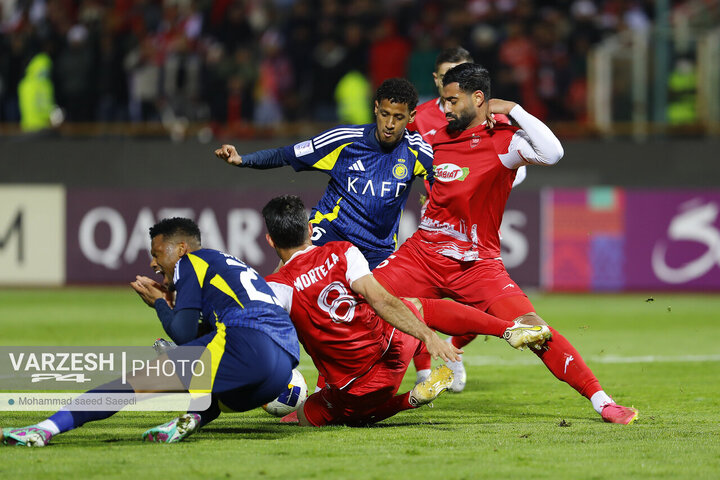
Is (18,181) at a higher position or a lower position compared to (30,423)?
higher

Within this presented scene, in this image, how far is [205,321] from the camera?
236 inches

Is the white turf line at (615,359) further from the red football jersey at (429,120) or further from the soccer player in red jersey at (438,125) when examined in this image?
the red football jersey at (429,120)

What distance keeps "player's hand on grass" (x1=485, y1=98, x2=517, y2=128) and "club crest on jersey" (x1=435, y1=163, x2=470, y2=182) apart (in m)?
0.36

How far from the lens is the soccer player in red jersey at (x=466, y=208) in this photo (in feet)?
23.7

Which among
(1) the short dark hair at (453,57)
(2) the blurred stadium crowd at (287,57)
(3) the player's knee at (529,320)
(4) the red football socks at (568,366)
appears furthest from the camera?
(2) the blurred stadium crowd at (287,57)

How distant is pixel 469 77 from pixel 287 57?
1109 centimetres

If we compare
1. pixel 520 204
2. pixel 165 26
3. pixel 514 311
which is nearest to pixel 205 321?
pixel 514 311

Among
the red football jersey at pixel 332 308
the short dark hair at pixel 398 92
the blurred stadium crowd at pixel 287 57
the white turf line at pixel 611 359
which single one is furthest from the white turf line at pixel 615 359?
the blurred stadium crowd at pixel 287 57

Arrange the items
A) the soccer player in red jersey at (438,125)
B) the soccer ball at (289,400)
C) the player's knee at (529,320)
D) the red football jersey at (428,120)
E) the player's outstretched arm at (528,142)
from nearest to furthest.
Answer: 1. the player's knee at (529,320)
2. the player's outstretched arm at (528,142)
3. the soccer ball at (289,400)
4. the soccer player in red jersey at (438,125)
5. the red football jersey at (428,120)

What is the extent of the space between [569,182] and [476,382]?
9275 millimetres

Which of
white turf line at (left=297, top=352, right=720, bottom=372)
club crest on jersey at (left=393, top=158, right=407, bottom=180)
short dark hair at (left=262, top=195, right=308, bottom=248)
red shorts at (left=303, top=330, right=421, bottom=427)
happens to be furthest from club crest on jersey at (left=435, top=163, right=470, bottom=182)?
white turf line at (left=297, top=352, right=720, bottom=372)

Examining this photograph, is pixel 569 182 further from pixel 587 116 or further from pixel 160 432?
pixel 160 432

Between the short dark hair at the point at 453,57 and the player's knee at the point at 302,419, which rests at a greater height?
the short dark hair at the point at 453,57

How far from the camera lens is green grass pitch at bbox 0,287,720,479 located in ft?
16.8
